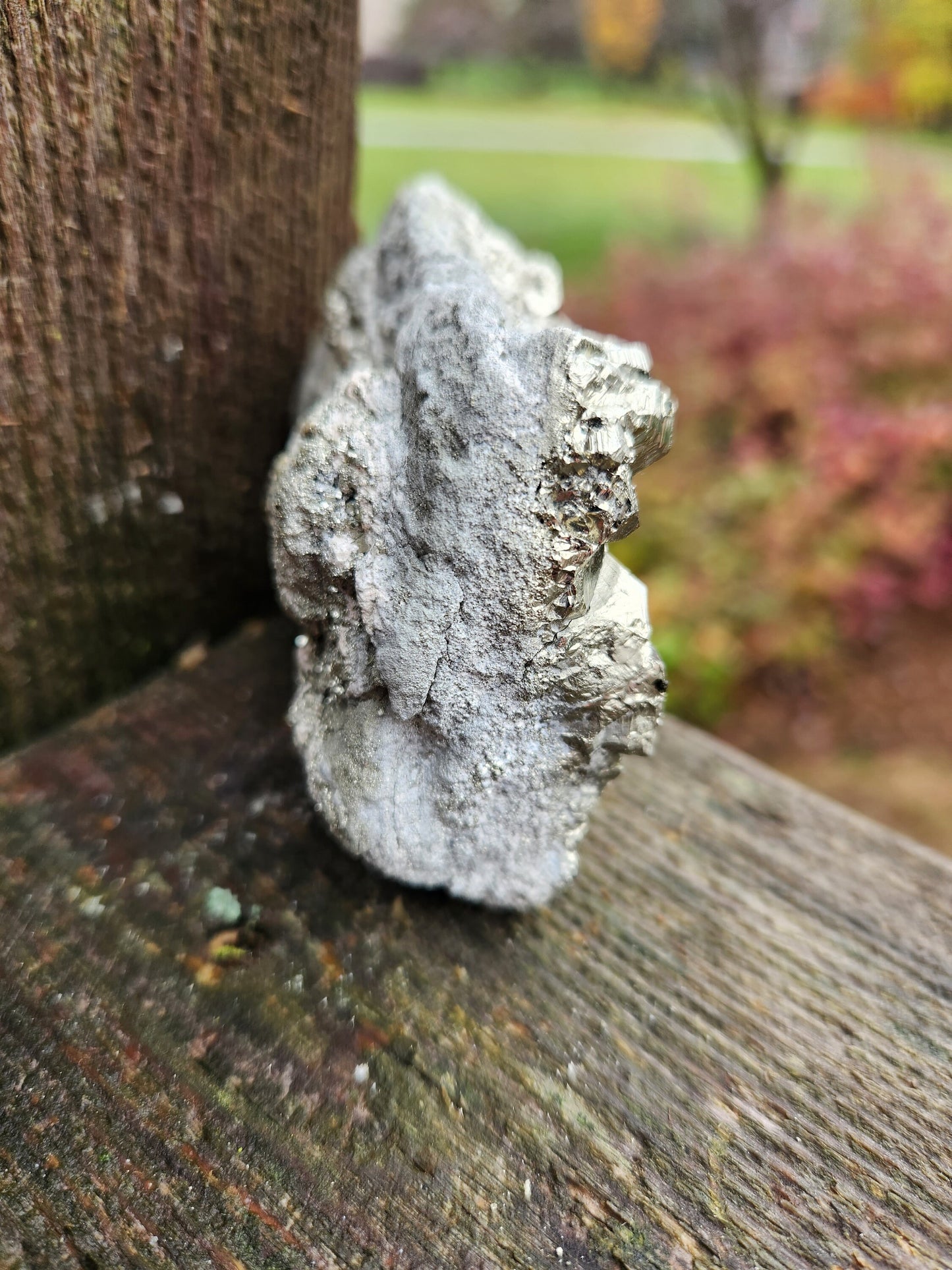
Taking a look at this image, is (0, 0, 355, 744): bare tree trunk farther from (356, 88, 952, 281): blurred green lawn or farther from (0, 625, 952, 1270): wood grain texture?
(356, 88, 952, 281): blurred green lawn

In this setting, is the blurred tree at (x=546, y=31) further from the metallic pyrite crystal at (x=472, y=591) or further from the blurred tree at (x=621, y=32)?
the metallic pyrite crystal at (x=472, y=591)

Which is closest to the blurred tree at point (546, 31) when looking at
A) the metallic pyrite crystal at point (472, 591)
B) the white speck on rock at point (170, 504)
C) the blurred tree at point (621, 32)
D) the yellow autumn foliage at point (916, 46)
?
Result: the blurred tree at point (621, 32)

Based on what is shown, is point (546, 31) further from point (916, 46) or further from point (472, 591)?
point (472, 591)

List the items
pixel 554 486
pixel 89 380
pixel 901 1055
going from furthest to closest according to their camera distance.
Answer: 1. pixel 89 380
2. pixel 901 1055
3. pixel 554 486

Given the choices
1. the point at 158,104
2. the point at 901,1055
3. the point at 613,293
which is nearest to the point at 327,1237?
the point at 901,1055

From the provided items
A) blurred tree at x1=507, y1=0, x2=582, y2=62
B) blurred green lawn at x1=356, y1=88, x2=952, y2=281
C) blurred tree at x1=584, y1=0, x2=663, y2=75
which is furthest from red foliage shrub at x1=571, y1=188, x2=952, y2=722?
blurred tree at x1=507, y1=0, x2=582, y2=62

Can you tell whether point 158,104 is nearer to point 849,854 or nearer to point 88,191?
point 88,191

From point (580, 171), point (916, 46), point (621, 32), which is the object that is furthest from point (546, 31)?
point (916, 46)
